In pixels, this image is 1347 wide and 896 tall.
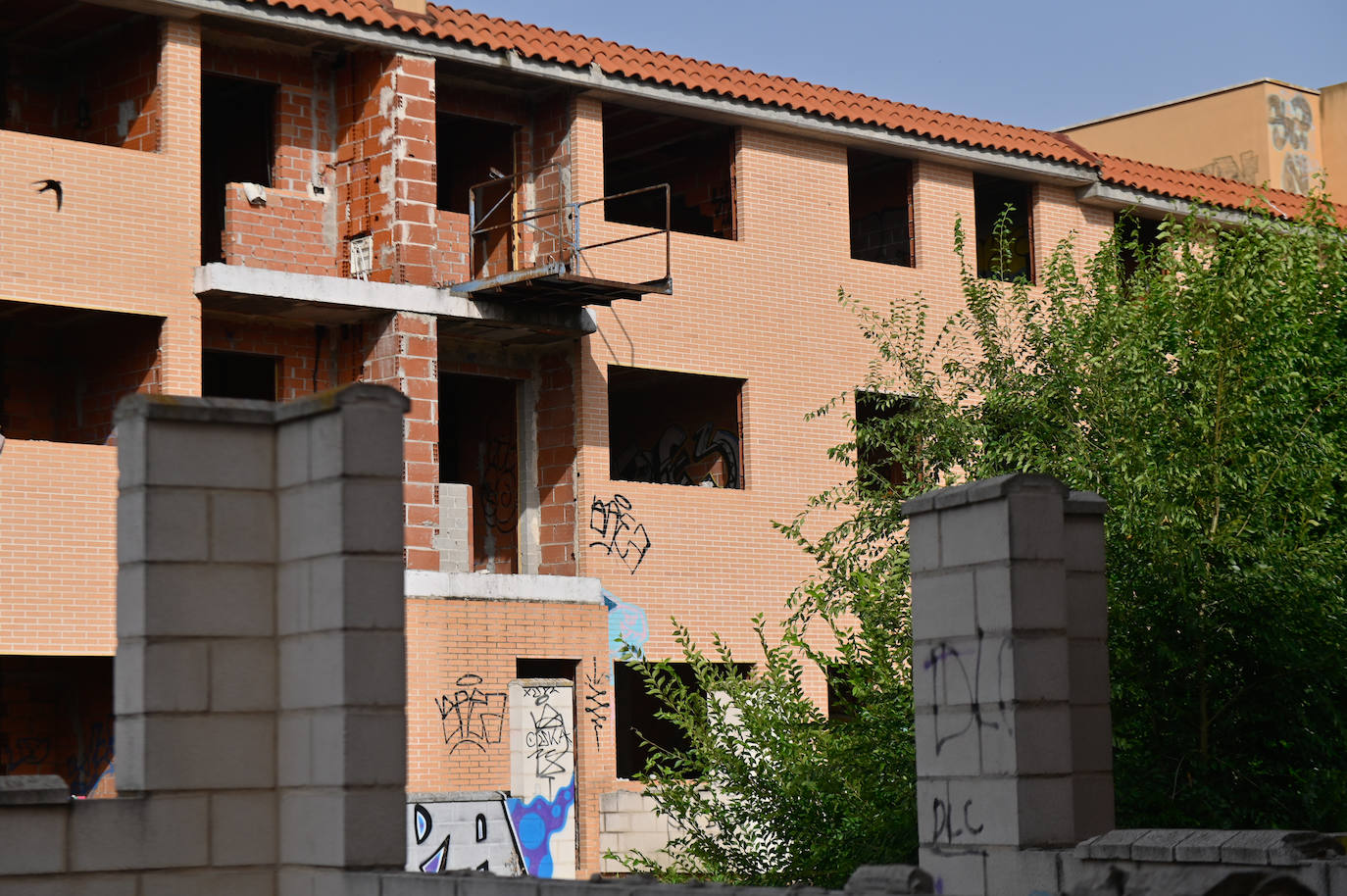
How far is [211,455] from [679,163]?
60.6ft

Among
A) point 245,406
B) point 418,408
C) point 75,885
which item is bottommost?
point 75,885

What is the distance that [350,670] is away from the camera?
29.4 feet

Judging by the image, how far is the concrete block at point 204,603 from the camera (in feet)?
30.0

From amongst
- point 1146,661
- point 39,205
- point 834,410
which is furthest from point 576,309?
point 1146,661

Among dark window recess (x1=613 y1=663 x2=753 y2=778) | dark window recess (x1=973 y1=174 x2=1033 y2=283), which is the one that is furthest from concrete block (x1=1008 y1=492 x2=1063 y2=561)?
dark window recess (x1=613 y1=663 x2=753 y2=778)

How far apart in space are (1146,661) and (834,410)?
12261 mm

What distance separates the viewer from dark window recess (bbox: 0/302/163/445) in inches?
846

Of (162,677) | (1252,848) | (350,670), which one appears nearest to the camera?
(1252,848)

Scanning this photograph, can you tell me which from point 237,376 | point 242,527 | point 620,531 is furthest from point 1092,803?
point 237,376

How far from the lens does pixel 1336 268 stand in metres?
19.6

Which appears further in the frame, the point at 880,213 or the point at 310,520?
the point at 880,213

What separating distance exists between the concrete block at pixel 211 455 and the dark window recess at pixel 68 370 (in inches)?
485

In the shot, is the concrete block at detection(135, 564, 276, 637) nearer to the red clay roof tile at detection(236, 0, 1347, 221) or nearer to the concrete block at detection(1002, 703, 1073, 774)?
the concrete block at detection(1002, 703, 1073, 774)

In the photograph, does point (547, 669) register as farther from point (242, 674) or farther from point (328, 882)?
point (328, 882)
